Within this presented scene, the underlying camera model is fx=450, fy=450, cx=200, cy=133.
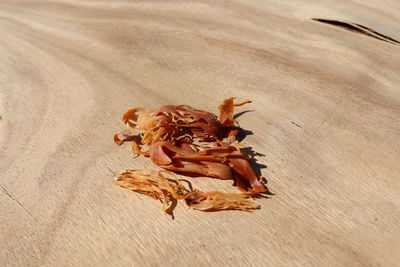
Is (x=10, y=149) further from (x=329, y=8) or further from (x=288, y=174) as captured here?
(x=329, y=8)

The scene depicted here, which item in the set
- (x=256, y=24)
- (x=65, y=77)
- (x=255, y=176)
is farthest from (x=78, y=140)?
(x=256, y=24)

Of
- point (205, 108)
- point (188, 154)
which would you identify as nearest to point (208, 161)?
point (188, 154)

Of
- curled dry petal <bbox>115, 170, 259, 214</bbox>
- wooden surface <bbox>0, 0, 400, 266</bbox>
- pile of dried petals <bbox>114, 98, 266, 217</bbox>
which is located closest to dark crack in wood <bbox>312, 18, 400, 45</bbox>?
wooden surface <bbox>0, 0, 400, 266</bbox>

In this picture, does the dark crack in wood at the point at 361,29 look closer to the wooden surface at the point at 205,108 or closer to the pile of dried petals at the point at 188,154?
the wooden surface at the point at 205,108

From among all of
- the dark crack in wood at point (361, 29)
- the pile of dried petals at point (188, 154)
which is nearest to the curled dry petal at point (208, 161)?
the pile of dried petals at point (188, 154)

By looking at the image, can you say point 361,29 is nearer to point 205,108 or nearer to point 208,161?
point 205,108

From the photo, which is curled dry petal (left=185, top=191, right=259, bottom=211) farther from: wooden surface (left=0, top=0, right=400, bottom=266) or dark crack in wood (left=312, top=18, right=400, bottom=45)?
dark crack in wood (left=312, top=18, right=400, bottom=45)
